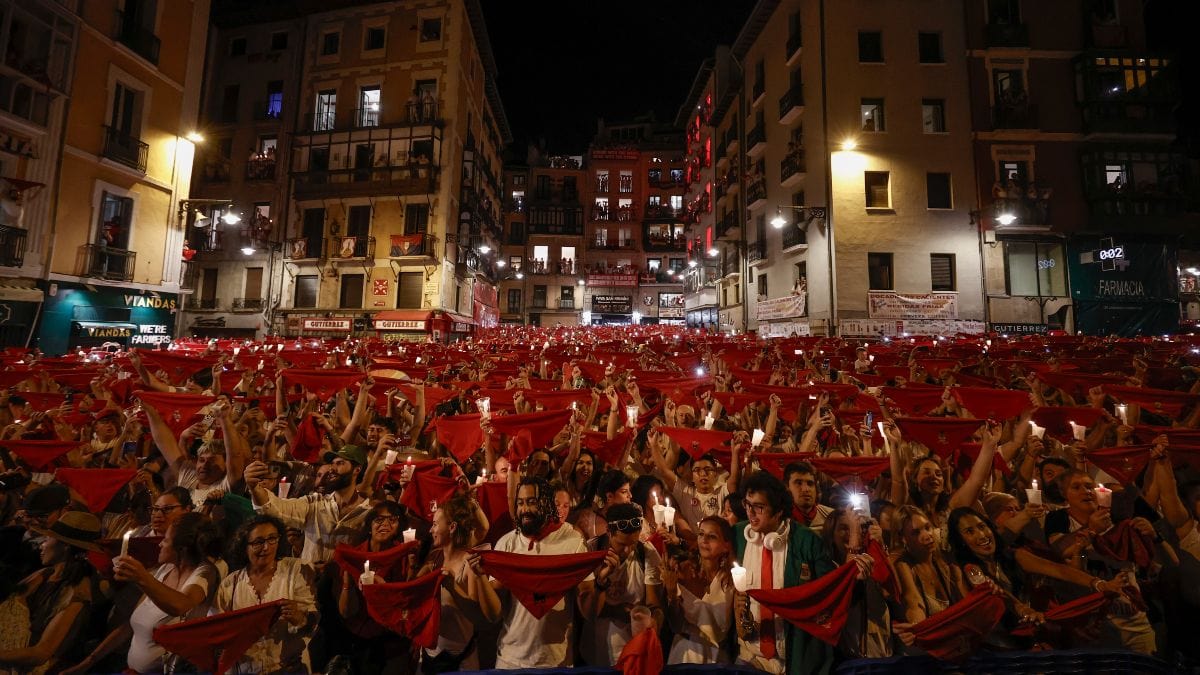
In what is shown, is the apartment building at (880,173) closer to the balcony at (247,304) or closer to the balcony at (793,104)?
the balcony at (793,104)

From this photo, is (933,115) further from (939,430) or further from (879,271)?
(939,430)

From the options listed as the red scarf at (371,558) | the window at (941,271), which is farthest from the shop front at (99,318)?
the window at (941,271)

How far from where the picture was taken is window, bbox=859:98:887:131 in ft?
76.2

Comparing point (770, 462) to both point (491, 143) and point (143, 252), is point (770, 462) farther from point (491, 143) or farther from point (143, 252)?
point (491, 143)

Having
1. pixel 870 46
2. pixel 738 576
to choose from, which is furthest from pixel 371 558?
pixel 870 46

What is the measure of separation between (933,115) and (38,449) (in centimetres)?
3057

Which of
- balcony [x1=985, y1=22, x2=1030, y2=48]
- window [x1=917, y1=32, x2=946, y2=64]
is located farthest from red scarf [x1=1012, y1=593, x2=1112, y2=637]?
balcony [x1=985, y1=22, x2=1030, y2=48]

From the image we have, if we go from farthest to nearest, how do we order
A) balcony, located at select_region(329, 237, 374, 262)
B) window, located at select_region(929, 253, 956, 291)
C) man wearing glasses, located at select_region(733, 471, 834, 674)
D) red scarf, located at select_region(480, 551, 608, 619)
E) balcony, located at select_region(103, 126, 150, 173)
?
1. balcony, located at select_region(329, 237, 374, 262)
2. window, located at select_region(929, 253, 956, 291)
3. balcony, located at select_region(103, 126, 150, 173)
4. man wearing glasses, located at select_region(733, 471, 834, 674)
5. red scarf, located at select_region(480, 551, 608, 619)

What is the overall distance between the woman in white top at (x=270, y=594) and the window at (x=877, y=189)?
2540cm

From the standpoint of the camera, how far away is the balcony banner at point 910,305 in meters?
21.3

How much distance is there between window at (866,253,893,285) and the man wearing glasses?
71.9 ft

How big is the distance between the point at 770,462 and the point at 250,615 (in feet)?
14.2

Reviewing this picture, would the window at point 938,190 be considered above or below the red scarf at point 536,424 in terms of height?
above

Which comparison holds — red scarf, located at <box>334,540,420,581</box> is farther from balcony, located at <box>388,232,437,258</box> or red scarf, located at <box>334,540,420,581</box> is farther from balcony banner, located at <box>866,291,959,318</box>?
balcony, located at <box>388,232,437,258</box>
